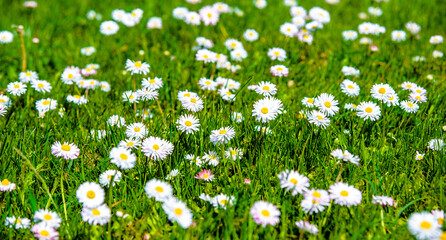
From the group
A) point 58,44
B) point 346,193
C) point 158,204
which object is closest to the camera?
point 346,193

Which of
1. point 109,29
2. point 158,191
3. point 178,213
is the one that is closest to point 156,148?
point 158,191

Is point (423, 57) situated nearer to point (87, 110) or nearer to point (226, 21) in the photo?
point (226, 21)

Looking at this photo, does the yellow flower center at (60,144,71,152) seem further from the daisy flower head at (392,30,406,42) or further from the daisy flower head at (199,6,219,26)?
the daisy flower head at (392,30,406,42)

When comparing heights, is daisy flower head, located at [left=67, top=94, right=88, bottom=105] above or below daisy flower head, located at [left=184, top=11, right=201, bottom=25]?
below

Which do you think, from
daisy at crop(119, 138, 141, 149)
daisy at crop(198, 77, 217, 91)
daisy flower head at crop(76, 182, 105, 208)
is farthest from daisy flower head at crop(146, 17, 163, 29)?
daisy flower head at crop(76, 182, 105, 208)

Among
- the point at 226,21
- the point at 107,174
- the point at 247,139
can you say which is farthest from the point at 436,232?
the point at 226,21

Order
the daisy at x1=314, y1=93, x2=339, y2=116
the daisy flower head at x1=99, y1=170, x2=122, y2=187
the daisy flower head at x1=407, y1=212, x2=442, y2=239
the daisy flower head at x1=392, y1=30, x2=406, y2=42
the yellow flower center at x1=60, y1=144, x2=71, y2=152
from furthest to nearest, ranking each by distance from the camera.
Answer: the daisy flower head at x1=392, y1=30, x2=406, y2=42 < the daisy at x1=314, y1=93, x2=339, y2=116 < the yellow flower center at x1=60, y1=144, x2=71, y2=152 < the daisy flower head at x1=99, y1=170, x2=122, y2=187 < the daisy flower head at x1=407, y1=212, x2=442, y2=239
